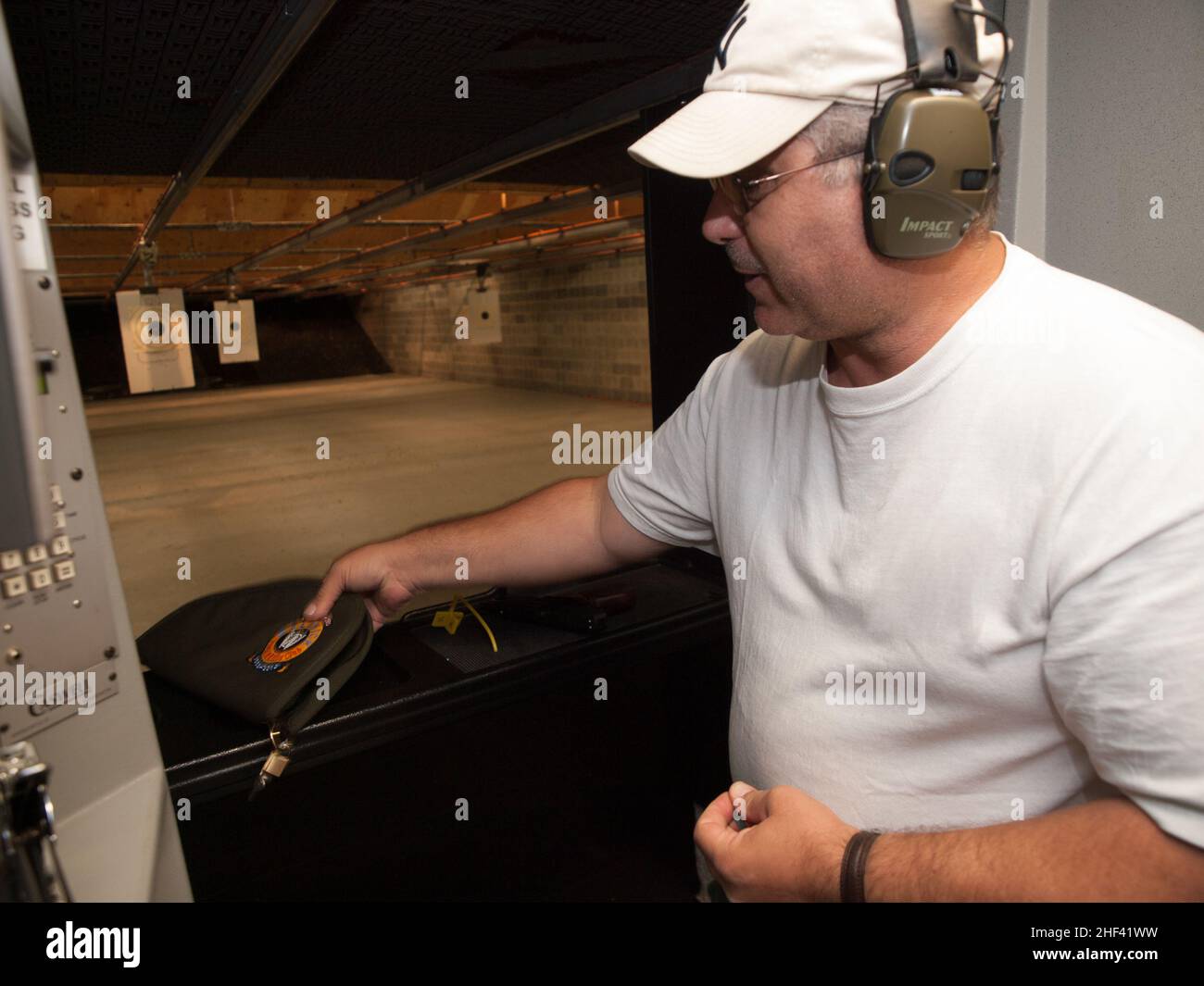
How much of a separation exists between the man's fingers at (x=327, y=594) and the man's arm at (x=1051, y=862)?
79cm

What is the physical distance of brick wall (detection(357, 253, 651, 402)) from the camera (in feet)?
26.9

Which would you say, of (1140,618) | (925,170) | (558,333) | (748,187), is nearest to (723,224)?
(748,187)

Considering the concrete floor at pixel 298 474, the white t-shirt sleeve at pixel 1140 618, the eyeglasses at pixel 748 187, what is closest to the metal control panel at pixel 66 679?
the eyeglasses at pixel 748 187

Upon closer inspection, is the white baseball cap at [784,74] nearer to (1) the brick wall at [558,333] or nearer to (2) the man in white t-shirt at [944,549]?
(2) the man in white t-shirt at [944,549]

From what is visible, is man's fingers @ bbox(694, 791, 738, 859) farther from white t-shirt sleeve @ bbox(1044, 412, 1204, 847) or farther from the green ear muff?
the green ear muff

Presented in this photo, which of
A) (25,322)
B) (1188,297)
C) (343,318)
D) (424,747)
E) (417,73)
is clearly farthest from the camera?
(343,318)

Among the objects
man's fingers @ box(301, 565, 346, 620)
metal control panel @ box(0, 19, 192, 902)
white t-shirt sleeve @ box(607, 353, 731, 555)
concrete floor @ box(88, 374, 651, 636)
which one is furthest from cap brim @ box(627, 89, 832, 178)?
concrete floor @ box(88, 374, 651, 636)

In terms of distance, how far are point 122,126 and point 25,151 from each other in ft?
3.44

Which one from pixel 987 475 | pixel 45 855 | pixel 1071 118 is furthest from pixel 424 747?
pixel 1071 118

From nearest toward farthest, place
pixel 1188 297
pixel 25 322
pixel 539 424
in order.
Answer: pixel 25 322 → pixel 1188 297 → pixel 539 424

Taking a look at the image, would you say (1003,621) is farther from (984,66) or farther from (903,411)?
(984,66)

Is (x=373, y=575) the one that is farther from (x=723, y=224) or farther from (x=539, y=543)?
(x=723, y=224)

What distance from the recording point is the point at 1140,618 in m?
0.58

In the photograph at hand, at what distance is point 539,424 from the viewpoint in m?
7.37
